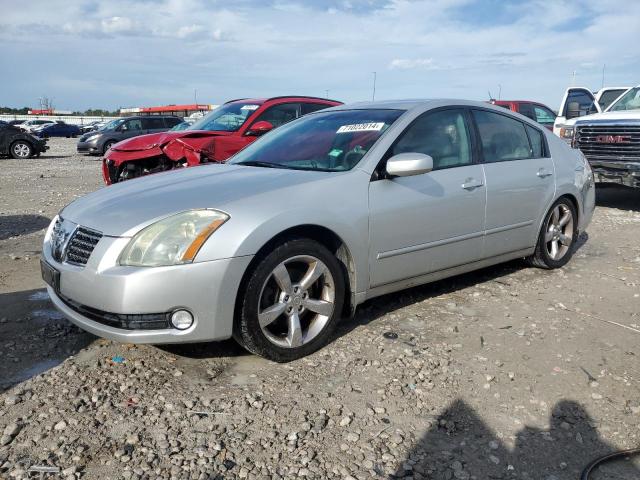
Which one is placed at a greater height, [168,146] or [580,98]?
[580,98]

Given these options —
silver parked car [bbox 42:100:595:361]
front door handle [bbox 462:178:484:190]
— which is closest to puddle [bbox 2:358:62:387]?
silver parked car [bbox 42:100:595:361]

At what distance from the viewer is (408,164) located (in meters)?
3.67

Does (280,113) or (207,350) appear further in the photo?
(280,113)

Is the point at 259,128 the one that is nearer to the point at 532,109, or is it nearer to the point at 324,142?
the point at 324,142

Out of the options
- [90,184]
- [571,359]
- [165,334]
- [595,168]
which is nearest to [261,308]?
[165,334]

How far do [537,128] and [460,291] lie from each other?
167 cm

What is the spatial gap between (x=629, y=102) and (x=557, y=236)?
19.5ft

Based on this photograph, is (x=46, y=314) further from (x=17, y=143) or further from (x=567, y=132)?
(x=17, y=143)

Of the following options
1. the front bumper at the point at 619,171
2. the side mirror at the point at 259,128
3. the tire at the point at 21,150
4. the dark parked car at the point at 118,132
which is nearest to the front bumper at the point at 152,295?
the side mirror at the point at 259,128

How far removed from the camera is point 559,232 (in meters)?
5.36

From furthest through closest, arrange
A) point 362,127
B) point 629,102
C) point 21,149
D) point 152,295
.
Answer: point 21,149 < point 629,102 < point 362,127 < point 152,295

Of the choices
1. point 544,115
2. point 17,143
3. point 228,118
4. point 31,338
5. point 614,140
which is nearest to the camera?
point 31,338

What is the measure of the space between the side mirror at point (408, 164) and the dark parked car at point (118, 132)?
19.0 metres

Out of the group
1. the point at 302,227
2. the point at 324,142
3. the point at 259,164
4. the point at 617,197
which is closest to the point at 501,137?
the point at 324,142
